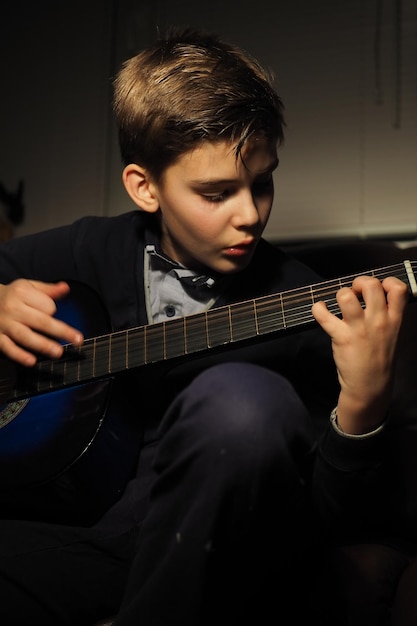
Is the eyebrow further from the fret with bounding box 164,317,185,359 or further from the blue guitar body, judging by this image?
the blue guitar body

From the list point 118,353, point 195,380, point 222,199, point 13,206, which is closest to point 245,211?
point 222,199

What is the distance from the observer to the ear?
117 cm

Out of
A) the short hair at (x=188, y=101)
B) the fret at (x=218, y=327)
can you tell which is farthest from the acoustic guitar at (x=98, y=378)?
the short hair at (x=188, y=101)

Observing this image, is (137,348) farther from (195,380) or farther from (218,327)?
(195,380)

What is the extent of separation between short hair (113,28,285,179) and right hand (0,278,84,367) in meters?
0.26

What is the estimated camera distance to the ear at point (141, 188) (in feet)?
3.82

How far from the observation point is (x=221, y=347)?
37.5 inches

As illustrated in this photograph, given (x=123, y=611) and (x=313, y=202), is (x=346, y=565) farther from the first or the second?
(x=313, y=202)

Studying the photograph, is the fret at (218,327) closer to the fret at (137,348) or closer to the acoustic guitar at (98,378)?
the acoustic guitar at (98,378)

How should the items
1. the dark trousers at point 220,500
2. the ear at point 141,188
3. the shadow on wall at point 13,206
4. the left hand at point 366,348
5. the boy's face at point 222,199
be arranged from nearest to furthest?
the dark trousers at point 220,500, the left hand at point 366,348, the boy's face at point 222,199, the ear at point 141,188, the shadow on wall at point 13,206

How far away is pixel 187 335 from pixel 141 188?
317 mm

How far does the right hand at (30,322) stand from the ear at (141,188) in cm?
21

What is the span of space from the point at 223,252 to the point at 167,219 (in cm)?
13

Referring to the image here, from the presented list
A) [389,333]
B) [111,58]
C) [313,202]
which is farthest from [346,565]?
[111,58]
